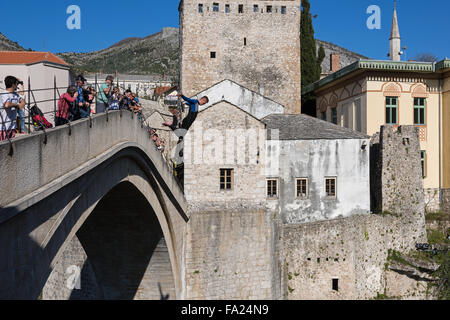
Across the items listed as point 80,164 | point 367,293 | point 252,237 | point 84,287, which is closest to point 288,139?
point 252,237

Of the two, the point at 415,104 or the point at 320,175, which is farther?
the point at 415,104

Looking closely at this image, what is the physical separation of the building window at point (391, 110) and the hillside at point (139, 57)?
88.1 metres

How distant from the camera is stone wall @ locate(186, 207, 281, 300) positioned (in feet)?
68.1

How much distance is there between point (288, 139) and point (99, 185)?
48.3ft

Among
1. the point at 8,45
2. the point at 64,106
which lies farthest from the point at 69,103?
the point at 8,45

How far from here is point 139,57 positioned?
5246 inches

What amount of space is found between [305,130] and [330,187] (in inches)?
120

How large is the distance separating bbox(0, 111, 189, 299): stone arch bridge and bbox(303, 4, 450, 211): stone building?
1373 centimetres

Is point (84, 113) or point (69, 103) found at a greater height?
point (69, 103)

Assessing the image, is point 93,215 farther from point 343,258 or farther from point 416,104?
point 416,104

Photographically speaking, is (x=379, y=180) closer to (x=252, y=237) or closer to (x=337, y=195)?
(x=337, y=195)

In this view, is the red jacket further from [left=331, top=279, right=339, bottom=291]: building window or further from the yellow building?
the yellow building

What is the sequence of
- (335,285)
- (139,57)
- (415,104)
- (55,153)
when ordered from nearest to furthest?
(55,153)
(335,285)
(415,104)
(139,57)
